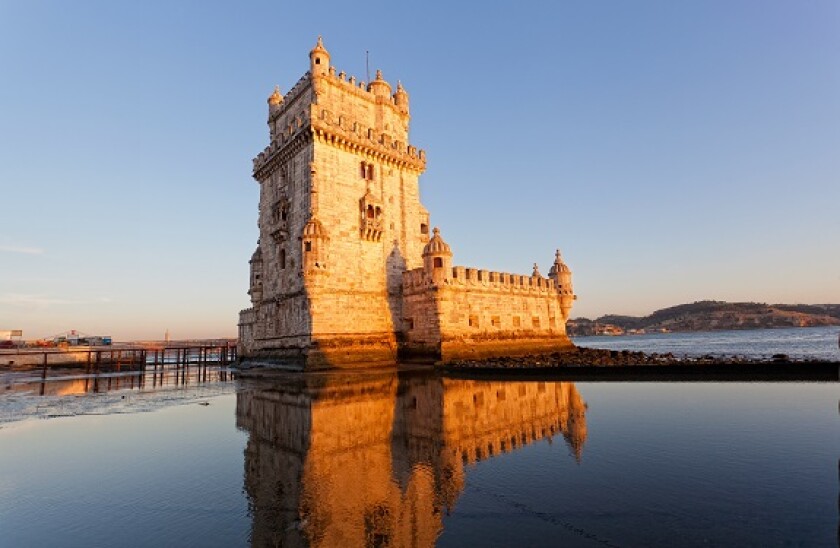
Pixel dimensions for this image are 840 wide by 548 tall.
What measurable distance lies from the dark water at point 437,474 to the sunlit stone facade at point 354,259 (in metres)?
14.0

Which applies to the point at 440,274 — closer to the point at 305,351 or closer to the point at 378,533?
the point at 305,351

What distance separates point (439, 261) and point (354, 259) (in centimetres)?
607

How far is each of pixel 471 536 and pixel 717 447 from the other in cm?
642

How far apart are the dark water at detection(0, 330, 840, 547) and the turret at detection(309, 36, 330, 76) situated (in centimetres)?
2481

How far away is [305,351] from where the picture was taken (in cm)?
2638

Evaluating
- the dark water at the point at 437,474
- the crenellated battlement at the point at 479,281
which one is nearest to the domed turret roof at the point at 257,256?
the crenellated battlement at the point at 479,281

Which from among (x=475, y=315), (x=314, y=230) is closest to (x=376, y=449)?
(x=314, y=230)

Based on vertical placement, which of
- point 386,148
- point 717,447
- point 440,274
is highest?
point 386,148

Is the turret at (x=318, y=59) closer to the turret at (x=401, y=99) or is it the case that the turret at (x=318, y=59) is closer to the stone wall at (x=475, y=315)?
the turret at (x=401, y=99)

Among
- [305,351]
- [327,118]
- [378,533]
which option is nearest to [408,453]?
[378,533]

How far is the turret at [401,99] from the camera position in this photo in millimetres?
36406

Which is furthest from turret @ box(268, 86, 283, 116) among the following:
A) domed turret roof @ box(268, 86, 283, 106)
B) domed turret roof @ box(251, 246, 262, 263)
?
domed turret roof @ box(251, 246, 262, 263)

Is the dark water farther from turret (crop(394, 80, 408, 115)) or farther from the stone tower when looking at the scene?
turret (crop(394, 80, 408, 115))

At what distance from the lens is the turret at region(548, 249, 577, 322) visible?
39.3 meters
